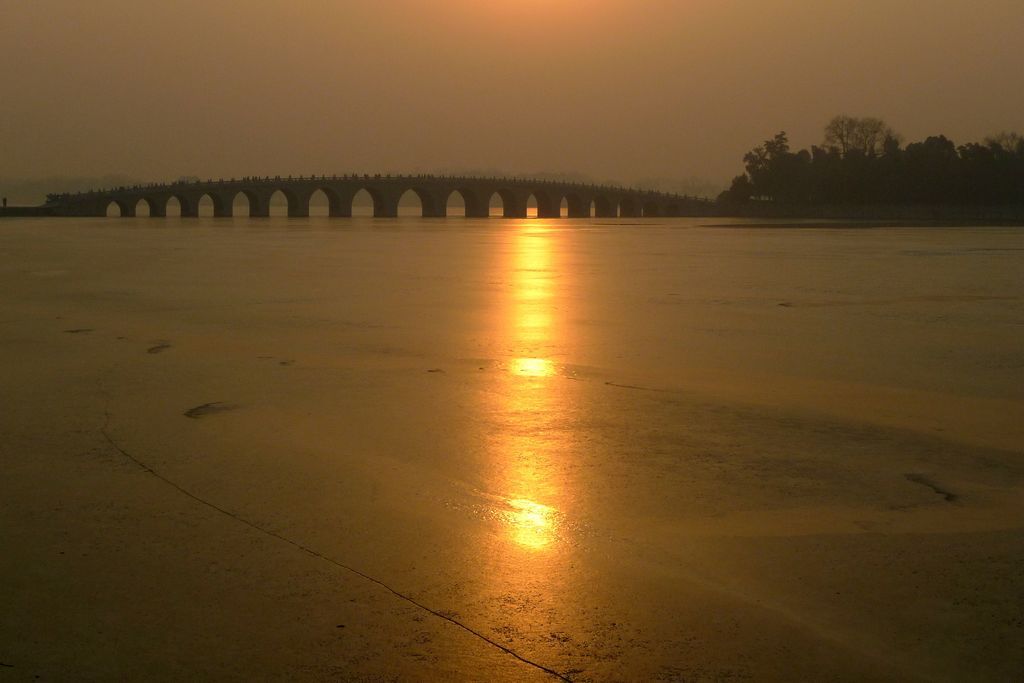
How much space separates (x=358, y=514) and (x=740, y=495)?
1582 mm

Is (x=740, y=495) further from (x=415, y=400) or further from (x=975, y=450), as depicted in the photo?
(x=415, y=400)

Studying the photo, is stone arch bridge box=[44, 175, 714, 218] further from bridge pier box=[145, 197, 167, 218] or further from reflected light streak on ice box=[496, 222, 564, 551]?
reflected light streak on ice box=[496, 222, 564, 551]

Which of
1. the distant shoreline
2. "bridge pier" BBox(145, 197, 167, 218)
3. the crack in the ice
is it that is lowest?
"bridge pier" BBox(145, 197, 167, 218)

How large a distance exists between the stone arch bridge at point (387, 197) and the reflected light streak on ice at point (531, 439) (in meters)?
76.5

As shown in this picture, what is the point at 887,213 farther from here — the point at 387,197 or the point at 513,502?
the point at 513,502

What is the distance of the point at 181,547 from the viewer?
3.66m

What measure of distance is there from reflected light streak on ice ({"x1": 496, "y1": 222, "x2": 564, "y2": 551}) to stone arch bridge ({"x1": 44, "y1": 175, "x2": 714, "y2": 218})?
7652cm

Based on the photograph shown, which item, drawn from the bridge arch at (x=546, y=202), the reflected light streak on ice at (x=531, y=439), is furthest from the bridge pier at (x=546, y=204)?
the reflected light streak on ice at (x=531, y=439)

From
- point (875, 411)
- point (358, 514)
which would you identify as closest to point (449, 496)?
point (358, 514)

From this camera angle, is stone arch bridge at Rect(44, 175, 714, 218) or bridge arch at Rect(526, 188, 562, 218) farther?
bridge arch at Rect(526, 188, 562, 218)

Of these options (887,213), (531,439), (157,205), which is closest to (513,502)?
(531,439)

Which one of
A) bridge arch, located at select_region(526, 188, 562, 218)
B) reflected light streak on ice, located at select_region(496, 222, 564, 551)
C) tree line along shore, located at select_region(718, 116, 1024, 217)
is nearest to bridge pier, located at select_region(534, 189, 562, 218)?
bridge arch, located at select_region(526, 188, 562, 218)

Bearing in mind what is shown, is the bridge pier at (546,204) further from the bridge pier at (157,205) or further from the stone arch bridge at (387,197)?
the bridge pier at (157,205)

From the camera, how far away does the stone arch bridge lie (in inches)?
3647
